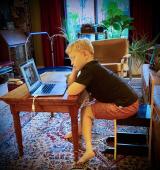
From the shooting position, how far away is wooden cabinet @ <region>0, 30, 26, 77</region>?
482cm

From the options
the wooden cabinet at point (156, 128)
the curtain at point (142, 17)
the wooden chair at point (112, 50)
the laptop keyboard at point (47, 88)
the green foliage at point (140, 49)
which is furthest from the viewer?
the curtain at point (142, 17)

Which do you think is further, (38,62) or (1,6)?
(38,62)

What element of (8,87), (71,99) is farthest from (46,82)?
(8,87)

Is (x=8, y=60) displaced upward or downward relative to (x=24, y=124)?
upward

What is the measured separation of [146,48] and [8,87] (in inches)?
106

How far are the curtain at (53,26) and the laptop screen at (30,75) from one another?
3.61 m

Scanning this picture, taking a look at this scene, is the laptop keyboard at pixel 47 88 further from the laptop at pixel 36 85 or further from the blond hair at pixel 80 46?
the blond hair at pixel 80 46

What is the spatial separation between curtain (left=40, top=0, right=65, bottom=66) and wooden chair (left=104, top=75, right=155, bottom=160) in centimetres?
379

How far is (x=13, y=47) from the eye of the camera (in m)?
4.98

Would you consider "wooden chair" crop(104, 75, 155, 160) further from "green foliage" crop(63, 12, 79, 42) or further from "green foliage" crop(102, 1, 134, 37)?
"green foliage" crop(63, 12, 79, 42)

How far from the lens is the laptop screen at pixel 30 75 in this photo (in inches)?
75.1

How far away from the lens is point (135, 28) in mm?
5219

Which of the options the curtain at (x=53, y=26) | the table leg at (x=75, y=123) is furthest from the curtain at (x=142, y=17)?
the table leg at (x=75, y=123)

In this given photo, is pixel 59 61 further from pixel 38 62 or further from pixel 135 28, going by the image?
pixel 135 28
